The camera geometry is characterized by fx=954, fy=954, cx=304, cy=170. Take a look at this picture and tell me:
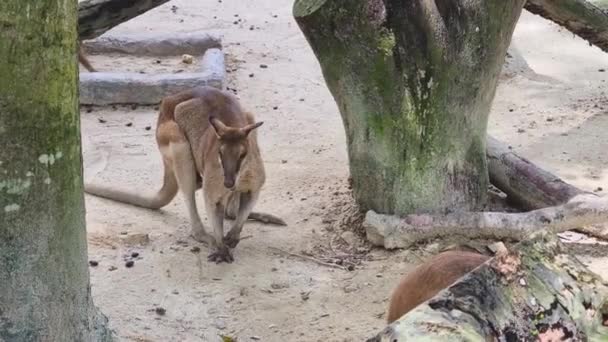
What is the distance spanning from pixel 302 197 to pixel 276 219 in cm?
44

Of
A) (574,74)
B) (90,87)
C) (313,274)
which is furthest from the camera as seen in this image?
(574,74)

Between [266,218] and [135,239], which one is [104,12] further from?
[266,218]

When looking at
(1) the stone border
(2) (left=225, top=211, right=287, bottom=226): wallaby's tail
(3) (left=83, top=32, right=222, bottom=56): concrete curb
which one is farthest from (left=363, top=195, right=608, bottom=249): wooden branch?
(3) (left=83, top=32, right=222, bottom=56): concrete curb

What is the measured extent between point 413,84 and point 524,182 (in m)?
1.03

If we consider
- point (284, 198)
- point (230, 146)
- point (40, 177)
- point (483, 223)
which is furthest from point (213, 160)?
point (40, 177)

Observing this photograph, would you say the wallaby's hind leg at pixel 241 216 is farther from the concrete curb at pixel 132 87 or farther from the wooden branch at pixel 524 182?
the concrete curb at pixel 132 87

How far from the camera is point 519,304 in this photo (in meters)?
Answer: 2.25

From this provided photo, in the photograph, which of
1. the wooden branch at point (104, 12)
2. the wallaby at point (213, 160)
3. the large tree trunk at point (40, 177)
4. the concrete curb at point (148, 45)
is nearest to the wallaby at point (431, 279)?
the large tree trunk at point (40, 177)

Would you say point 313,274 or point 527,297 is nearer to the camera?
point 527,297

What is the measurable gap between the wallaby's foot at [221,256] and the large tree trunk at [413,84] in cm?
86

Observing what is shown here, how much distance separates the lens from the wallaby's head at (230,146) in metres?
4.98

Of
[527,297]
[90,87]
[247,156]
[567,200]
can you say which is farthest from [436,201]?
[90,87]

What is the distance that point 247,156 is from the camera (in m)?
5.14

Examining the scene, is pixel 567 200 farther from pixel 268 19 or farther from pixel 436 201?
pixel 268 19
